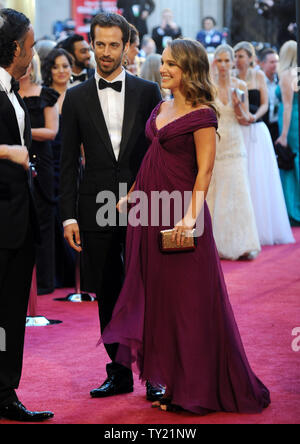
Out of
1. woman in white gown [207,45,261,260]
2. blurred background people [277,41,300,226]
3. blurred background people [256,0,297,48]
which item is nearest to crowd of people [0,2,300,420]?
woman in white gown [207,45,261,260]

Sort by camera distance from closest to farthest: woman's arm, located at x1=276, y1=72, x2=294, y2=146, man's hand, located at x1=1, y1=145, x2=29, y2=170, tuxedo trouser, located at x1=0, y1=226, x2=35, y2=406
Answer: man's hand, located at x1=1, y1=145, x2=29, y2=170, tuxedo trouser, located at x1=0, y1=226, x2=35, y2=406, woman's arm, located at x1=276, y1=72, x2=294, y2=146

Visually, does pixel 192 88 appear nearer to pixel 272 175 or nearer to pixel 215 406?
pixel 215 406

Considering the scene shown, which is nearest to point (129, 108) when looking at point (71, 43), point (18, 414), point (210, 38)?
point (18, 414)

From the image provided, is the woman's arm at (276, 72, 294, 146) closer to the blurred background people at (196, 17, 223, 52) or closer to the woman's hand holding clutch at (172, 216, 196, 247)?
the blurred background people at (196, 17, 223, 52)

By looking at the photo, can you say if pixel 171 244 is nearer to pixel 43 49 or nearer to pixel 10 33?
pixel 10 33

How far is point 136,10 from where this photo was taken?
51.8 ft

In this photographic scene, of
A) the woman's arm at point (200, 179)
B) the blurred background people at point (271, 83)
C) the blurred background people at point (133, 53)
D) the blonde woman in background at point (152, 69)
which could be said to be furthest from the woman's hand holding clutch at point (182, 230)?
the blurred background people at point (271, 83)

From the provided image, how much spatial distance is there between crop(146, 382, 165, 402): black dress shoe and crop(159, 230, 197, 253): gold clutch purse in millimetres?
682

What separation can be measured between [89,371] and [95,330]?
0.96m

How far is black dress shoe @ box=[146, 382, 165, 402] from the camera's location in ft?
12.4

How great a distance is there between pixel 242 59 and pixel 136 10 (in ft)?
21.9

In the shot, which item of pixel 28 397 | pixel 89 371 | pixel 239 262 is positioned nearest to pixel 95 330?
pixel 89 371

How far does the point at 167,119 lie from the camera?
368cm

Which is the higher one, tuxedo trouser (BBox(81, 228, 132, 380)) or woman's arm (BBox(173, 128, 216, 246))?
woman's arm (BBox(173, 128, 216, 246))
